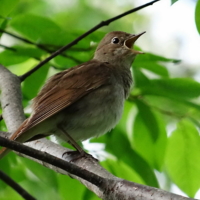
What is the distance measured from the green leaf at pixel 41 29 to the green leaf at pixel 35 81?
0.99ft

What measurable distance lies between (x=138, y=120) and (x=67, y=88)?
0.74 metres

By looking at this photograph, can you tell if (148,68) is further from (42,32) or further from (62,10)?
(62,10)

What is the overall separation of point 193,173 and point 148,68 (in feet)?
3.43

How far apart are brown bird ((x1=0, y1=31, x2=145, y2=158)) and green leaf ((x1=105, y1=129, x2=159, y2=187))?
162 millimetres

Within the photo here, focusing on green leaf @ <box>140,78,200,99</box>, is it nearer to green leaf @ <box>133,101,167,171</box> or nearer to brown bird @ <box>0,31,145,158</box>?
green leaf @ <box>133,101,167,171</box>

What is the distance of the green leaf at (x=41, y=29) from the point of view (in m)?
3.99

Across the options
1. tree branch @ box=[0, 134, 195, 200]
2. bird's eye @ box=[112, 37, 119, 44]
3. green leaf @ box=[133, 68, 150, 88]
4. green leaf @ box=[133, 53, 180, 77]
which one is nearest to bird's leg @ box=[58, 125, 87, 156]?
green leaf @ box=[133, 68, 150, 88]

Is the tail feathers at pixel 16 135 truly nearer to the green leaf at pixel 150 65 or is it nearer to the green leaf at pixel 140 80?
the green leaf at pixel 140 80

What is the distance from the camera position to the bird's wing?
3.78 metres

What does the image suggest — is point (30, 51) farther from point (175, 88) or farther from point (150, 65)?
point (175, 88)

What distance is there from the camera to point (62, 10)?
27.2 feet

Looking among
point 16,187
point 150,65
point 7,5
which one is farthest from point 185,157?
point 7,5

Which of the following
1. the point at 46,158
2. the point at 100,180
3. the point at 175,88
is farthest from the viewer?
the point at 175,88

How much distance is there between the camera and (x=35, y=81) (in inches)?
167
